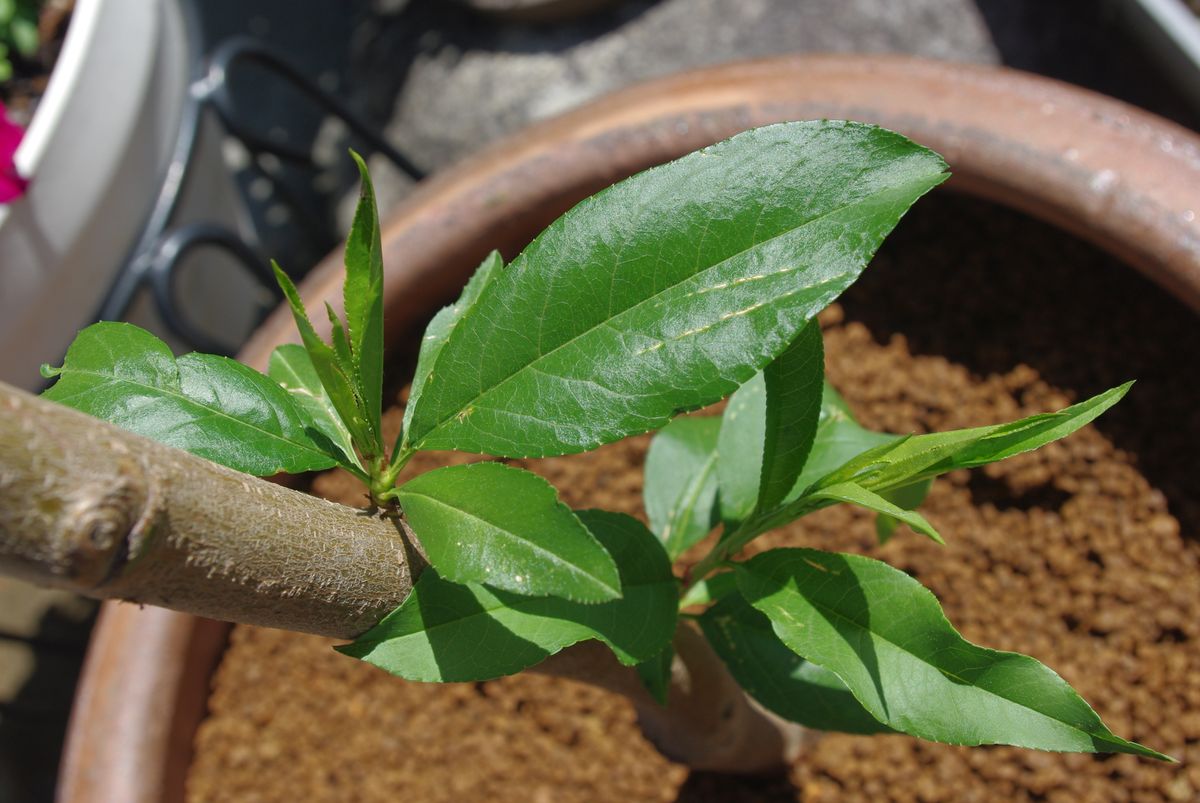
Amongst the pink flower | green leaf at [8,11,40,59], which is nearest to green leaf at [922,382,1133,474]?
the pink flower

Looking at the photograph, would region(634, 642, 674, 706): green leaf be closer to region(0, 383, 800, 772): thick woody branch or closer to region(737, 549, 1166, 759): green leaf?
region(737, 549, 1166, 759): green leaf

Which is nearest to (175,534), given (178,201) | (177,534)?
(177,534)

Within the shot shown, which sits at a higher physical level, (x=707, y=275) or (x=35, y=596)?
(x=707, y=275)

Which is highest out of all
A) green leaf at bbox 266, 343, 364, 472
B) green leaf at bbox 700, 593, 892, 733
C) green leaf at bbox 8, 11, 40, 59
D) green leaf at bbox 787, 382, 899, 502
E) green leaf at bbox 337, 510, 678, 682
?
green leaf at bbox 8, 11, 40, 59

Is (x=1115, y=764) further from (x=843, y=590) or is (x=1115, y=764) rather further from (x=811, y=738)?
(x=843, y=590)

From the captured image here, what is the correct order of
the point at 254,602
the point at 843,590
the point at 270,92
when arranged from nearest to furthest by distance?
the point at 254,602, the point at 843,590, the point at 270,92

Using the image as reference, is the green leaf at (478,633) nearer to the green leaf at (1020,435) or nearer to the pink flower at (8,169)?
the green leaf at (1020,435)

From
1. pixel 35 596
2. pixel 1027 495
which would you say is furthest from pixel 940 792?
pixel 35 596

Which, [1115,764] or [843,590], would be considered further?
[1115,764]
